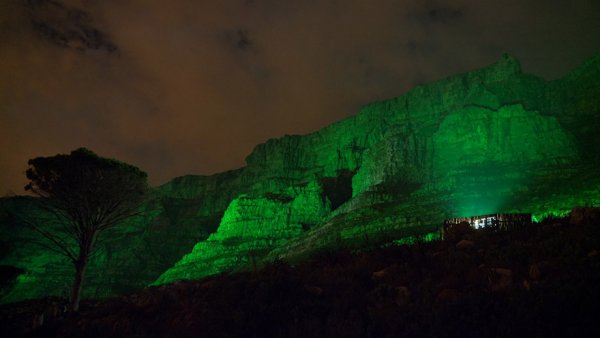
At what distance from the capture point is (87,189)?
28.3 meters

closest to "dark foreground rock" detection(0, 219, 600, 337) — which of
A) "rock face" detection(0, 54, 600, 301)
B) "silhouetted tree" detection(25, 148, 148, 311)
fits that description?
"silhouetted tree" detection(25, 148, 148, 311)

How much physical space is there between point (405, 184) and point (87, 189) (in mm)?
60142

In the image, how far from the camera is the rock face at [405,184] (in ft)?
190

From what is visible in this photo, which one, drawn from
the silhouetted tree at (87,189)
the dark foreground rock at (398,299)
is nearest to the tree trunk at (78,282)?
the silhouetted tree at (87,189)

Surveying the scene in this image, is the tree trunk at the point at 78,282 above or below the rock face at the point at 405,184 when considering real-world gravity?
below

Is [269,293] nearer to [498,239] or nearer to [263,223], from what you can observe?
[498,239]

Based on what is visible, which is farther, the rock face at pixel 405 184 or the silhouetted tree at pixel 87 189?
the rock face at pixel 405 184

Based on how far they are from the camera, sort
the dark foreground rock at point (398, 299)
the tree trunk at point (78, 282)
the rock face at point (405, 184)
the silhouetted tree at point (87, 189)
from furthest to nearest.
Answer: the rock face at point (405, 184) < the silhouetted tree at point (87, 189) < the tree trunk at point (78, 282) < the dark foreground rock at point (398, 299)

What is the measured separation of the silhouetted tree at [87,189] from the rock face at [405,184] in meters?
15.9

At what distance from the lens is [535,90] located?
9112 cm

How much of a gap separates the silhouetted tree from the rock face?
15935mm

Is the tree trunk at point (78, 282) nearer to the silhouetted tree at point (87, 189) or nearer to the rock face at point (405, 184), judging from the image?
the silhouetted tree at point (87, 189)

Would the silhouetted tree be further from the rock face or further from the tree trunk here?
the rock face

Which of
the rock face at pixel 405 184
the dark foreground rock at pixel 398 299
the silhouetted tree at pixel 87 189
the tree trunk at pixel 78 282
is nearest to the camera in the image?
the dark foreground rock at pixel 398 299
